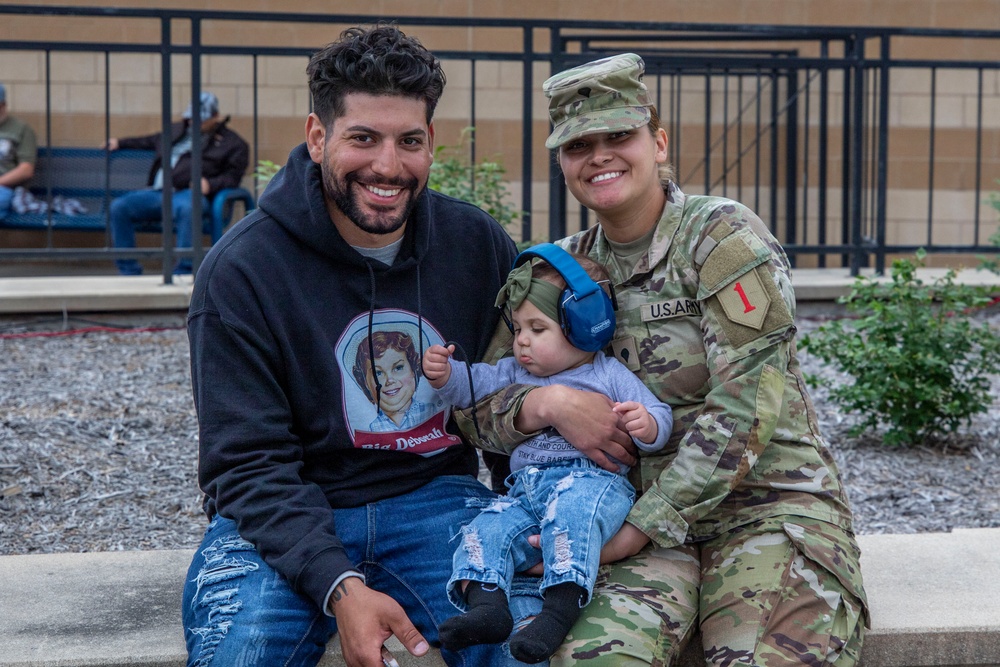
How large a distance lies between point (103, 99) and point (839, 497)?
8.21 meters

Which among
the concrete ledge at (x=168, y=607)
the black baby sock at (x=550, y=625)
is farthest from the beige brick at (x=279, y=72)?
the black baby sock at (x=550, y=625)

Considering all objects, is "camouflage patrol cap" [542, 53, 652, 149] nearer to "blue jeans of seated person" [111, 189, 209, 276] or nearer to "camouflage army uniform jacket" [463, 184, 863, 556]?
"camouflage army uniform jacket" [463, 184, 863, 556]

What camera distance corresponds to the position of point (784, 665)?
2.37m

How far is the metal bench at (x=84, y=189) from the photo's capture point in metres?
8.54

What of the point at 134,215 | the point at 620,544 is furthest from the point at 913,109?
the point at 620,544

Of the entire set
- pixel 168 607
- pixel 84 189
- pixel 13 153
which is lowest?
pixel 168 607

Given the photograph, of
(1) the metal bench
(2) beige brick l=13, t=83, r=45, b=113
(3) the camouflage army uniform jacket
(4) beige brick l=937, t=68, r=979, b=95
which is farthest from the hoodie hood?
(4) beige brick l=937, t=68, r=979, b=95

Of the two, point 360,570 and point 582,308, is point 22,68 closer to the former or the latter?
point 360,570

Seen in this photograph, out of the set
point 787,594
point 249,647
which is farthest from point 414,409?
point 787,594

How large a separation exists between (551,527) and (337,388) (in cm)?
62

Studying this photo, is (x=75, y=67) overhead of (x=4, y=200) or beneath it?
overhead

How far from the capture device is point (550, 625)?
2350 millimetres

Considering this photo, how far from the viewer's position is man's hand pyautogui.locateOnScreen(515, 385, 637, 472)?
264cm

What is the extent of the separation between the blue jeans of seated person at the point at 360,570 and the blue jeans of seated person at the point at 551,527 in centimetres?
11
